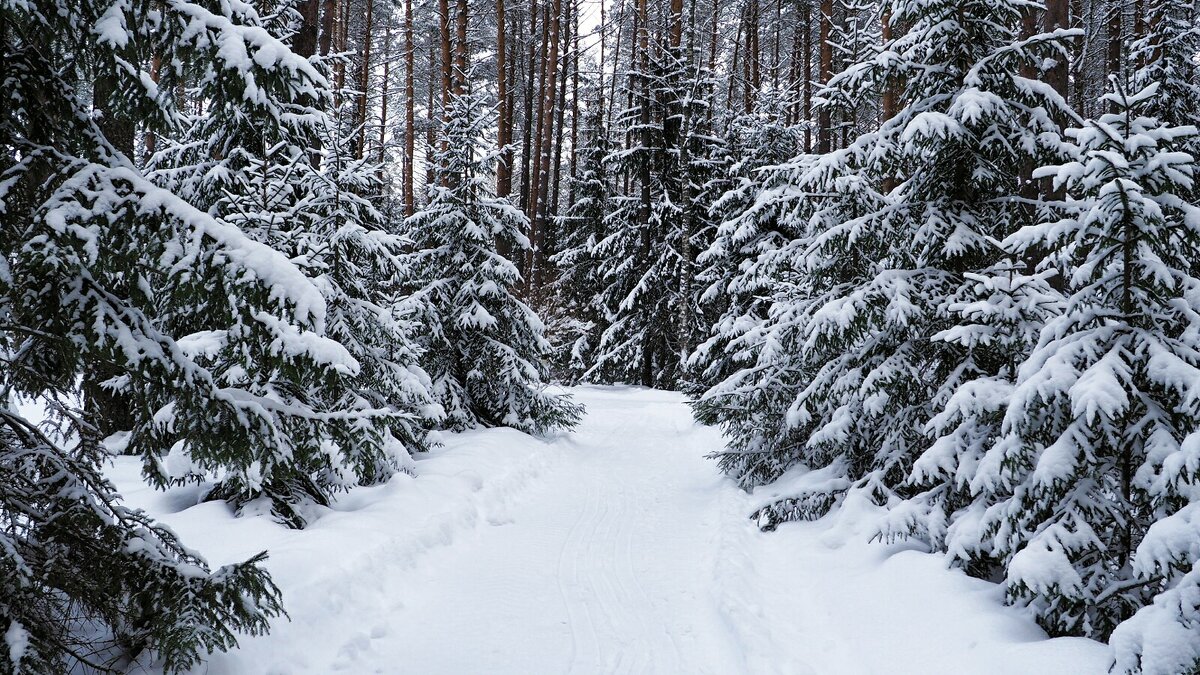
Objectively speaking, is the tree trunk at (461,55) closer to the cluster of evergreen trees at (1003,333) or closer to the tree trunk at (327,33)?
the tree trunk at (327,33)

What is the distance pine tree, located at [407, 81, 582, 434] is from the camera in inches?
463

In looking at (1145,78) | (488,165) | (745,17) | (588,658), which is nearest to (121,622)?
(588,658)

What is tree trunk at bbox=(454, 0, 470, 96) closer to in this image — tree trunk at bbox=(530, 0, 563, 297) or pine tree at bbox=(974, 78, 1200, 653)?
tree trunk at bbox=(530, 0, 563, 297)

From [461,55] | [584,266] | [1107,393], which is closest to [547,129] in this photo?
[461,55]

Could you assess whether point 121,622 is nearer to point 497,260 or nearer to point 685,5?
point 497,260

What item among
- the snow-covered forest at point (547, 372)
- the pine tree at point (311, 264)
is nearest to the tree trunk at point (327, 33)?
the snow-covered forest at point (547, 372)

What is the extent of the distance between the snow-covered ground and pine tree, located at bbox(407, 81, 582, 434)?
3.53 m

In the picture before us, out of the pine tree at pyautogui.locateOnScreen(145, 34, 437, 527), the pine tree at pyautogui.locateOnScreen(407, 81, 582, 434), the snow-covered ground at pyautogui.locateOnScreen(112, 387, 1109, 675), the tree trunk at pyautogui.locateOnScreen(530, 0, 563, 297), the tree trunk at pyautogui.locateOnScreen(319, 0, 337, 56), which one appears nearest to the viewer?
the snow-covered ground at pyautogui.locateOnScreen(112, 387, 1109, 675)

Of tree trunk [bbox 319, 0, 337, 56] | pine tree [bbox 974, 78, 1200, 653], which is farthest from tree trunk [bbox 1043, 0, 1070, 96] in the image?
tree trunk [bbox 319, 0, 337, 56]

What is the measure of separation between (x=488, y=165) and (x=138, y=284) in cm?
942

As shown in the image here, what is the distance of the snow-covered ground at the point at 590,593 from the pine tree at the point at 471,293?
3525mm

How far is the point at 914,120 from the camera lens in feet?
20.2

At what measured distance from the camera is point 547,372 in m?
13.4

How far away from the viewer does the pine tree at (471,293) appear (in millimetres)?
11766
